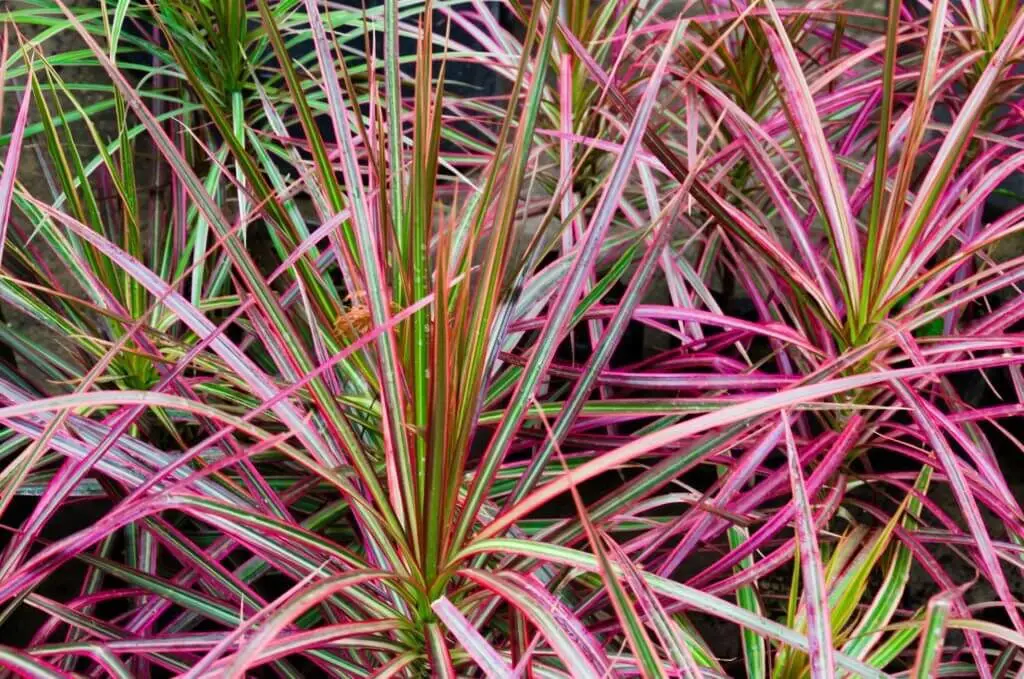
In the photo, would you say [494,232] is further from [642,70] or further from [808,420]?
[642,70]

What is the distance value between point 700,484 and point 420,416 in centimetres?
66

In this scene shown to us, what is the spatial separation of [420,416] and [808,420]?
0.47 meters

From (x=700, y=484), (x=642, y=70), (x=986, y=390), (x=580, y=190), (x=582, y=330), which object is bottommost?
(x=700, y=484)

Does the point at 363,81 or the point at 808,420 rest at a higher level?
the point at 363,81

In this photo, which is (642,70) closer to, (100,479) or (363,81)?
(363,81)

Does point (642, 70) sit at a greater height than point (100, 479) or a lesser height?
greater

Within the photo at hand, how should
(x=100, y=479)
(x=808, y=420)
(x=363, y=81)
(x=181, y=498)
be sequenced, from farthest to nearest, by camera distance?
1. (x=363, y=81)
2. (x=808, y=420)
3. (x=100, y=479)
4. (x=181, y=498)

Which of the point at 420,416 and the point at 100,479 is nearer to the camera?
the point at 420,416

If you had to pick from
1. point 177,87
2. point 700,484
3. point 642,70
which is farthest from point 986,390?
point 177,87

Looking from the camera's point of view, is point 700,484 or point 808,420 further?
point 700,484

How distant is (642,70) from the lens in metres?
1.12

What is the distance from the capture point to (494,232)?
612 mm

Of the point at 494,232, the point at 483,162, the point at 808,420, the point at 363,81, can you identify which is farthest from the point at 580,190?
the point at 494,232

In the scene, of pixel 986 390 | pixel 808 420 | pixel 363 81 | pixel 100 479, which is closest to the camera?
pixel 100 479
